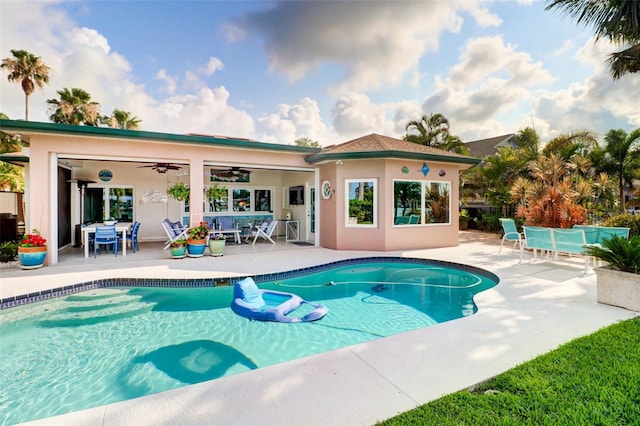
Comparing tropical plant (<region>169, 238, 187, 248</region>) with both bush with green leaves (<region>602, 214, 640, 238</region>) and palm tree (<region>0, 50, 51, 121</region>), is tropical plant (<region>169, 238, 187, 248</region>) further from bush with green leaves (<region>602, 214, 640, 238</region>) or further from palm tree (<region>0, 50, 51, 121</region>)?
palm tree (<region>0, 50, 51, 121</region>)

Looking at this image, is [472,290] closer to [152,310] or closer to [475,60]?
[152,310]

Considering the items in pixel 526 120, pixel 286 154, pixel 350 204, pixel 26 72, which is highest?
pixel 26 72

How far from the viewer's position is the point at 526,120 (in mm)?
20062

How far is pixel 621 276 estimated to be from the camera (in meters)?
4.84

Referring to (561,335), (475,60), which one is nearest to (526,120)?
(475,60)

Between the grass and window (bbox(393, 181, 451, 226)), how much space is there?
7939 mm

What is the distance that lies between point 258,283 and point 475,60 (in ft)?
41.9

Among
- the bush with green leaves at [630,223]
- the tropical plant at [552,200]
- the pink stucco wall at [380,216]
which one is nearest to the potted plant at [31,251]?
the pink stucco wall at [380,216]

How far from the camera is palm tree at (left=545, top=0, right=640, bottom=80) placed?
26.7 feet

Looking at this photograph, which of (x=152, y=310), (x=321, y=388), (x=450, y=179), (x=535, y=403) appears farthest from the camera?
(x=450, y=179)

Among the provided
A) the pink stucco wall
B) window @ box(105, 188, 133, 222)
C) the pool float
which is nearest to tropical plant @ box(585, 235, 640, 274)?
the pool float

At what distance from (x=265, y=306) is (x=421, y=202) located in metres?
8.04

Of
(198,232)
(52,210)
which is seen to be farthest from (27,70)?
(198,232)

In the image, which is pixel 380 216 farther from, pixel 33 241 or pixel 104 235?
pixel 33 241
